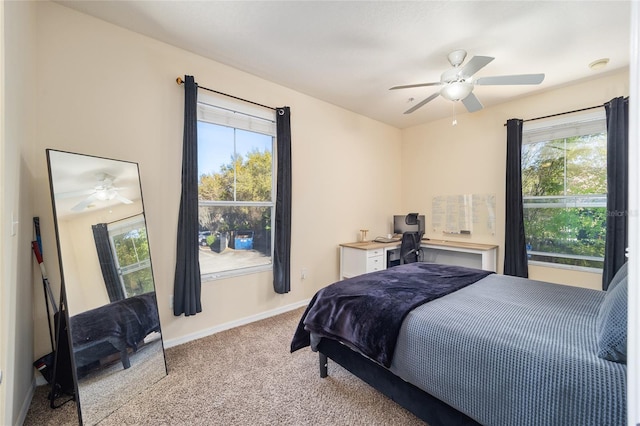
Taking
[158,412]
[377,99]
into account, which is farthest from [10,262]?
[377,99]

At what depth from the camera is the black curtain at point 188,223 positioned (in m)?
2.52

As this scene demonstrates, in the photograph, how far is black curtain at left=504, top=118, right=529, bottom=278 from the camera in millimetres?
3529

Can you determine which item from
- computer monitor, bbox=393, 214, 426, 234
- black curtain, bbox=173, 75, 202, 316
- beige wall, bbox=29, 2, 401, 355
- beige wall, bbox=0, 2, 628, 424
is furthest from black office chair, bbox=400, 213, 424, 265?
black curtain, bbox=173, 75, 202, 316

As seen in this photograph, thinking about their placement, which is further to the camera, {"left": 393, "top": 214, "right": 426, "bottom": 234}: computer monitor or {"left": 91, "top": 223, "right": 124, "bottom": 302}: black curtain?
{"left": 393, "top": 214, "right": 426, "bottom": 234}: computer monitor

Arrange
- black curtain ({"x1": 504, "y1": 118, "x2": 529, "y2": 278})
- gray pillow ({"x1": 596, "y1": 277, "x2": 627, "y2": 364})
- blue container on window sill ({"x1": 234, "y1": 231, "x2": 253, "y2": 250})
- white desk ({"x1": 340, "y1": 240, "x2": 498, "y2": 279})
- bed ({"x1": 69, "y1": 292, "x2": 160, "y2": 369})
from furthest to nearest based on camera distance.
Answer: white desk ({"x1": 340, "y1": 240, "x2": 498, "y2": 279}) → black curtain ({"x1": 504, "y1": 118, "x2": 529, "y2": 278}) → blue container on window sill ({"x1": 234, "y1": 231, "x2": 253, "y2": 250}) → bed ({"x1": 69, "y1": 292, "x2": 160, "y2": 369}) → gray pillow ({"x1": 596, "y1": 277, "x2": 627, "y2": 364})

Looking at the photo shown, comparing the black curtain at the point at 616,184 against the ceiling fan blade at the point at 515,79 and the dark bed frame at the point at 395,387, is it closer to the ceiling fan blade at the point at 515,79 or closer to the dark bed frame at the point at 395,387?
the ceiling fan blade at the point at 515,79

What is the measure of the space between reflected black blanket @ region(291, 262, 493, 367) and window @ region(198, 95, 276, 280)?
1.33 m

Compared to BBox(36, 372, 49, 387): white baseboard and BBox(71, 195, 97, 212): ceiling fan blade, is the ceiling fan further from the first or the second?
BBox(36, 372, 49, 387): white baseboard

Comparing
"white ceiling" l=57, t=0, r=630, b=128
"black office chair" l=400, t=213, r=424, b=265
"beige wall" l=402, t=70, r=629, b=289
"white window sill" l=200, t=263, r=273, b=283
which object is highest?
"white ceiling" l=57, t=0, r=630, b=128

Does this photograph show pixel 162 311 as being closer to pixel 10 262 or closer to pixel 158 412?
pixel 158 412

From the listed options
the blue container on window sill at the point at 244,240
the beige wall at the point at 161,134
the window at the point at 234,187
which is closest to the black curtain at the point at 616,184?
the beige wall at the point at 161,134

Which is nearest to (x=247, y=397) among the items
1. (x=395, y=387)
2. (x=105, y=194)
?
(x=395, y=387)

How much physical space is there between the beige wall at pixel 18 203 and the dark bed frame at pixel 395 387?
1.70 meters

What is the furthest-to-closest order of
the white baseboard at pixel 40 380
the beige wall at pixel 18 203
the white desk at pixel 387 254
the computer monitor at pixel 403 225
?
1. the computer monitor at pixel 403 225
2. the white desk at pixel 387 254
3. the white baseboard at pixel 40 380
4. the beige wall at pixel 18 203
